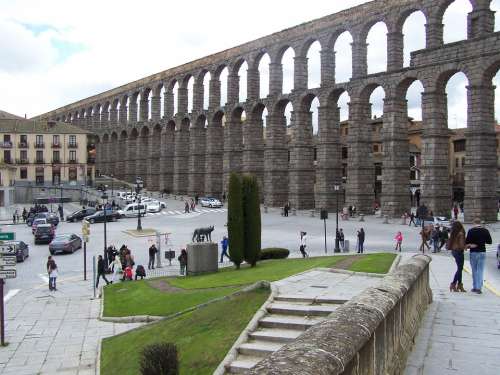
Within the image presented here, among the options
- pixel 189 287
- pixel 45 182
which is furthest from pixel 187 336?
pixel 45 182

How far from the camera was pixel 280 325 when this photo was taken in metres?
10.5

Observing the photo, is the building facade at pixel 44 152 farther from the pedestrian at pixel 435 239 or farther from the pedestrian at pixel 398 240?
the pedestrian at pixel 435 239

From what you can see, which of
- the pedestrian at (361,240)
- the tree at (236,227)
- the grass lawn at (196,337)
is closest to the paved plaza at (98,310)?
the grass lawn at (196,337)

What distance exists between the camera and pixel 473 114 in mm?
44312

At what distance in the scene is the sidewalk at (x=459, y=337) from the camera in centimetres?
756

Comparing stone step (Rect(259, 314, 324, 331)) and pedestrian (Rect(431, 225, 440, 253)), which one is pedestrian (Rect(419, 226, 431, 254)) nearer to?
pedestrian (Rect(431, 225, 440, 253))

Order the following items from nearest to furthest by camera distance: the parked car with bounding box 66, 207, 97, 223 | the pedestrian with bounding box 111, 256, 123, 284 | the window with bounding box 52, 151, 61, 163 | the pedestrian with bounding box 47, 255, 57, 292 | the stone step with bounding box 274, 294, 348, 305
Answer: the stone step with bounding box 274, 294, 348, 305 < the pedestrian with bounding box 47, 255, 57, 292 < the pedestrian with bounding box 111, 256, 123, 284 < the parked car with bounding box 66, 207, 97, 223 < the window with bounding box 52, 151, 61, 163

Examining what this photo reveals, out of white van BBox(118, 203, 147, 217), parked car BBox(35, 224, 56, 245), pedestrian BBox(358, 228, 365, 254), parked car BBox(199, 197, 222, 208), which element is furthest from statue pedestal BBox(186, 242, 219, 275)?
parked car BBox(199, 197, 222, 208)

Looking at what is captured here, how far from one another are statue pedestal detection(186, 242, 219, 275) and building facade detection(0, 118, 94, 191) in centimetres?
6888

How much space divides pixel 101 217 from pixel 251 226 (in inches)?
1372

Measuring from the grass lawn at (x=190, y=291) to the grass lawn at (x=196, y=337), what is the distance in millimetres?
2298

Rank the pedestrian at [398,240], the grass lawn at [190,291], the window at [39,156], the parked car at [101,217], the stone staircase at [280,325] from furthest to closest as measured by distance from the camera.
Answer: the window at [39,156] → the parked car at [101,217] → the pedestrian at [398,240] → the grass lawn at [190,291] → the stone staircase at [280,325]

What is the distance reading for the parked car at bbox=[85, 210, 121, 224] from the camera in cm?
5472

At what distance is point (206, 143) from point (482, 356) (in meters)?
73.0
